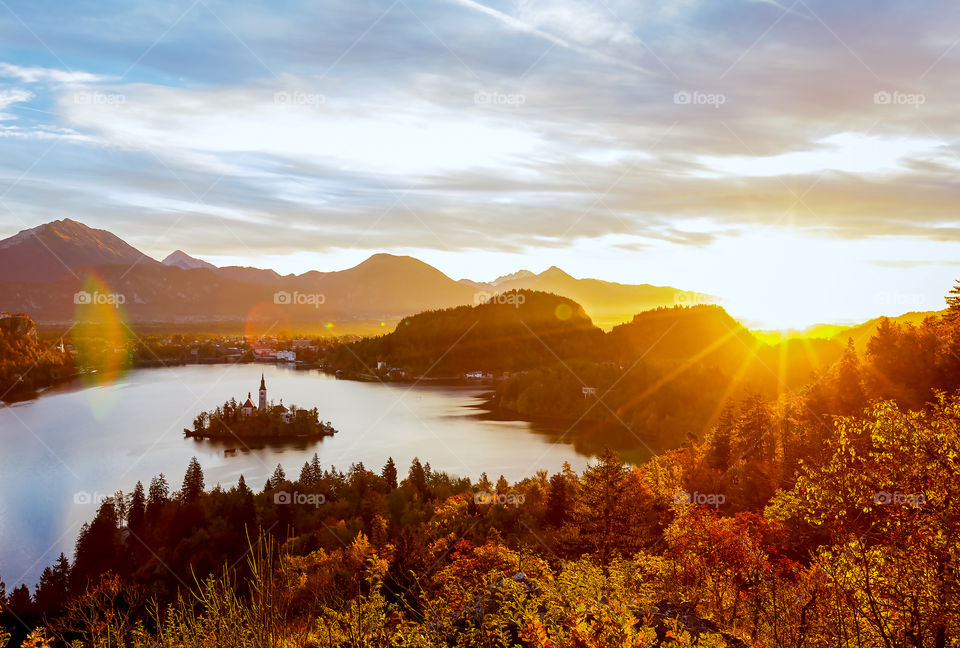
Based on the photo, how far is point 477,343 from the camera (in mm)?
114625

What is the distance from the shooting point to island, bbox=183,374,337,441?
5694cm

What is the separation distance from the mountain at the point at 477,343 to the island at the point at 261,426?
48179mm

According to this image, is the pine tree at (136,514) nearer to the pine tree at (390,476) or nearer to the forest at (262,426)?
the pine tree at (390,476)

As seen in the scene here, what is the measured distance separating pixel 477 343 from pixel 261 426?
60529 mm

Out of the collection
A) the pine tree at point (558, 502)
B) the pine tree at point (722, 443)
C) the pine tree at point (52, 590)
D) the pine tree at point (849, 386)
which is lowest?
the pine tree at point (52, 590)

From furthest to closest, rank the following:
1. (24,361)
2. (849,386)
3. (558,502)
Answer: (24,361)
(558,502)
(849,386)

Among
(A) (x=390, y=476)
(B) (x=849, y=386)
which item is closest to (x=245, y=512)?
(A) (x=390, y=476)

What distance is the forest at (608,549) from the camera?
504 centimetres

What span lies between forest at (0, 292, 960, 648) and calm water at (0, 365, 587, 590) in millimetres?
4901

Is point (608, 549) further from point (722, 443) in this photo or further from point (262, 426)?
point (262, 426)

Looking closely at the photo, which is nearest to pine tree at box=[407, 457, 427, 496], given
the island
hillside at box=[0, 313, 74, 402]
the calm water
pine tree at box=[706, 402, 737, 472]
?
the calm water

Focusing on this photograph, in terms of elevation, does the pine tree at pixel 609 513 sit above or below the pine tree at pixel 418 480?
above

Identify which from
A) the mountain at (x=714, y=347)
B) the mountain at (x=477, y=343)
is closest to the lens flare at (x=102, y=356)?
the mountain at (x=477, y=343)

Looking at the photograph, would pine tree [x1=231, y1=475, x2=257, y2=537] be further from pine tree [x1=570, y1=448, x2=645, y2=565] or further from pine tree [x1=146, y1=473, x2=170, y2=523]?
pine tree [x1=570, y1=448, x2=645, y2=565]
